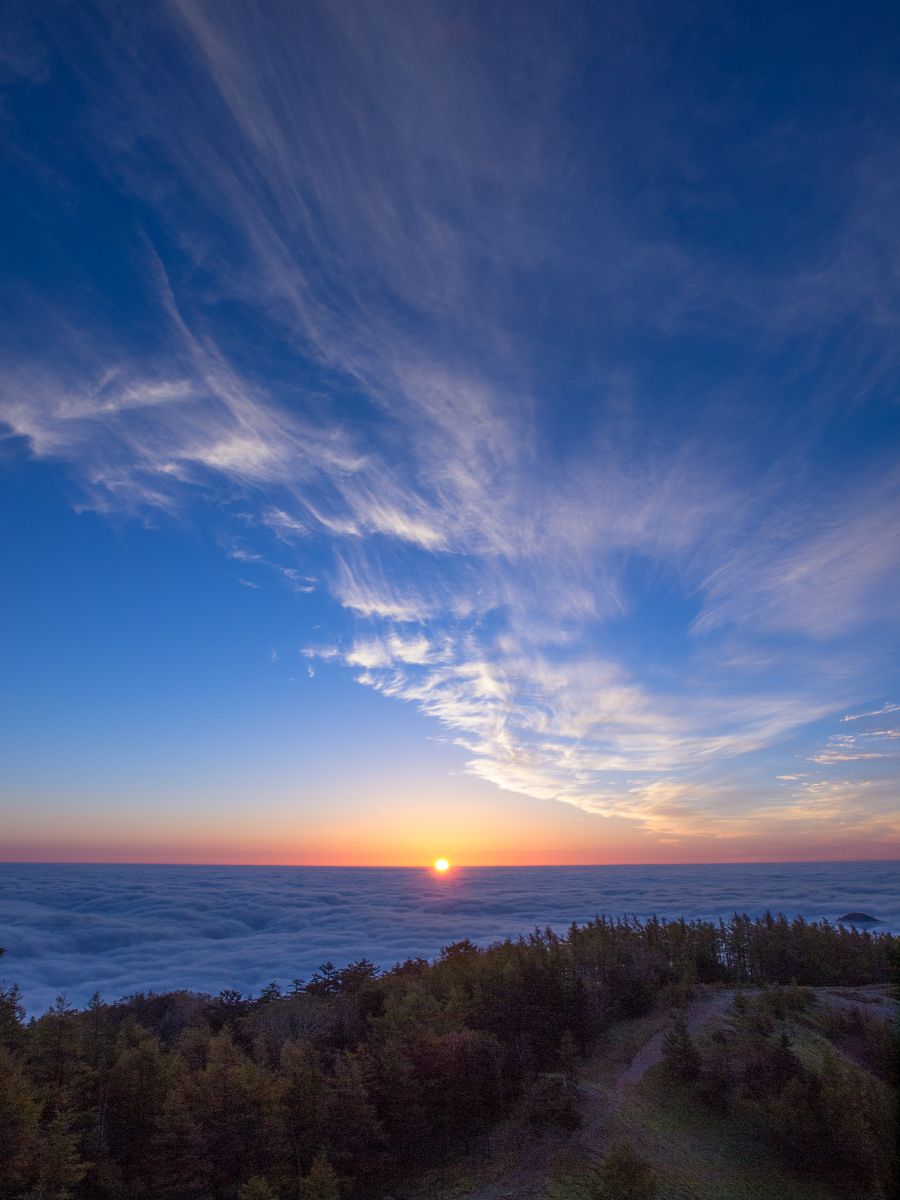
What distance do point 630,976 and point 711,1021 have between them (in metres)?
6.81

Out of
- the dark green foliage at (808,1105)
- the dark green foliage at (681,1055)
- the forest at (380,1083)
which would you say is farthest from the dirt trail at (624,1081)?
the dark green foliage at (808,1105)

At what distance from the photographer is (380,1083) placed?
27953 mm

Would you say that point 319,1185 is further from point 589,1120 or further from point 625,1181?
point 589,1120

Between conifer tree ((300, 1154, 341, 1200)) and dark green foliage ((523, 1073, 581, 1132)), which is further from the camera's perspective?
dark green foliage ((523, 1073, 581, 1132))

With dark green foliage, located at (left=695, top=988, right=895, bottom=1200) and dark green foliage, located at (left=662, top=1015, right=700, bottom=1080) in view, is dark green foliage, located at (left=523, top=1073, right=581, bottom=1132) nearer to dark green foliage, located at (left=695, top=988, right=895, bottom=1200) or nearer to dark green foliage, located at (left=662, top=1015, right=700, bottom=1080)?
dark green foliage, located at (left=662, top=1015, right=700, bottom=1080)

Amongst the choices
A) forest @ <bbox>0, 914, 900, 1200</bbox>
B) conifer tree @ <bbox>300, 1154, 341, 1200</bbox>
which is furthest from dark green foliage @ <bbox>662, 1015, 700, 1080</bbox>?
conifer tree @ <bbox>300, 1154, 341, 1200</bbox>

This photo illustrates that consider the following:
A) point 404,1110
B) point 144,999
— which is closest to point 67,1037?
point 404,1110

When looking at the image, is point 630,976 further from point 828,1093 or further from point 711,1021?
point 828,1093

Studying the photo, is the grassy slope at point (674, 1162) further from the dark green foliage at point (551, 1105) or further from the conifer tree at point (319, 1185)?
the conifer tree at point (319, 1185)

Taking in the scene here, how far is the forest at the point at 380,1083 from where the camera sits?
73.2 ft

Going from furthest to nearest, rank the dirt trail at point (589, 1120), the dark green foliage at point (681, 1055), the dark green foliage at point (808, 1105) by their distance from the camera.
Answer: the dark green foliage at point (681, 1055)
the dirt trail at point (589, 1120)
the dark green foliage at point (808, 1105)

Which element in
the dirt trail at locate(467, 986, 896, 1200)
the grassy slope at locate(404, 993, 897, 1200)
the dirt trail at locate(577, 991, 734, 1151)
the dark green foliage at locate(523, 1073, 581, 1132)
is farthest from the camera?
the dark green foliage at locate(523, 1073, 581, 1132)

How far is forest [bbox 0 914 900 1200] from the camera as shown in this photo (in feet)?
73.2

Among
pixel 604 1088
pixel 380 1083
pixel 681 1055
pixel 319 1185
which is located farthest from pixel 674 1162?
pixel 319 1185
